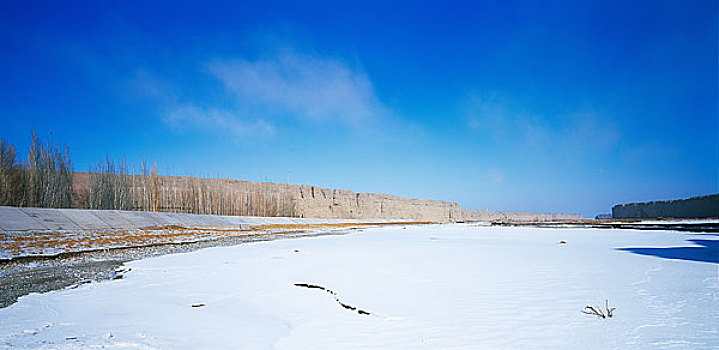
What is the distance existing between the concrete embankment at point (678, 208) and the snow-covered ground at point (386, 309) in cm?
1751

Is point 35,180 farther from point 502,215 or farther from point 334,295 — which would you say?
point 502,215

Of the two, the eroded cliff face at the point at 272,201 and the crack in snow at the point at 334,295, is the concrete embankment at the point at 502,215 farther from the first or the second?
the crack in snow at the point at 334,295

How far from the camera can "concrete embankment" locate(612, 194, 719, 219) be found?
16.4 m

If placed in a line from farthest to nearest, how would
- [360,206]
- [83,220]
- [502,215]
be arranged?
[502,215]
[360,206]
[83,220]

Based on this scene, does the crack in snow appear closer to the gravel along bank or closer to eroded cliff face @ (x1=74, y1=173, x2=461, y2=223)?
the gravel along bank

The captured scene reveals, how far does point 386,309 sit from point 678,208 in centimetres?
2406

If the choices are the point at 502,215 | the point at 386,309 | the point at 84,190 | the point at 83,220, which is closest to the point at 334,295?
the point at 386,309

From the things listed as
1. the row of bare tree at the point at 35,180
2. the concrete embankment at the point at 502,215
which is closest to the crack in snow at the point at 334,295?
the row of bare tree at the point at 35,180

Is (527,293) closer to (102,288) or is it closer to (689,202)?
(102,288)

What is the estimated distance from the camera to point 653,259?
4.13m

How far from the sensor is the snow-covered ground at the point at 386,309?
175 centimetres

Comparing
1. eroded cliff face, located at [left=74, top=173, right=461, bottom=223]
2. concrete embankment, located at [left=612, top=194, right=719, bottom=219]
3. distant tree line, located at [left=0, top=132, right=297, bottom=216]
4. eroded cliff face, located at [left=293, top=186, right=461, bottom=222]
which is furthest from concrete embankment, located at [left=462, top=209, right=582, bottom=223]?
distant tree line, located at [left=0, top=132, right=297, bottom=216]

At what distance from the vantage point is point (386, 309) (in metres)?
2.28

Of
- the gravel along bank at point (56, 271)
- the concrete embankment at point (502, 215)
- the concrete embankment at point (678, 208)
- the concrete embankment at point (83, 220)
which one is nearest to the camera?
the gravel along bank at point (56, 271)
